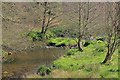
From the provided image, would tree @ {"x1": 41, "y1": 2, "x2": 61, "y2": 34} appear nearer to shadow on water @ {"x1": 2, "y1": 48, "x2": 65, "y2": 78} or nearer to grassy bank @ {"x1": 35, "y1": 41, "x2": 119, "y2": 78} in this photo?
shadow on water @ {"x1": 2, "y1": 48, "x2": 65, "y2": 78}

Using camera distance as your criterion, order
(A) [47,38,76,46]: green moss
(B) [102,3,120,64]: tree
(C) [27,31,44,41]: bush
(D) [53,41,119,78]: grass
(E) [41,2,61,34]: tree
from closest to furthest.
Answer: (D) [53,41,119,78]: grass → (B) [102,3,120,64]: tree → (A) [47,38,76,46]: green moss → (C) [27,31,44,41]: bush → (E) [41,2,61,34]: tree

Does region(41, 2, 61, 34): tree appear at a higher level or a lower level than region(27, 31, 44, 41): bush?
higher

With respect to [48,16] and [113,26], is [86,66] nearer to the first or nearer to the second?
[113,26]

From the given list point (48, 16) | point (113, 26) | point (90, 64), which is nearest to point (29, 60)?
point (90, 64)

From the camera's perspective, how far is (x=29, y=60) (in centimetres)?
3066

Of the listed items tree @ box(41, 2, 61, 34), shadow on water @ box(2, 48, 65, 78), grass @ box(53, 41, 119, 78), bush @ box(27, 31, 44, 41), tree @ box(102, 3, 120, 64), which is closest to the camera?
grass @ box(53, 41, 119, 78)

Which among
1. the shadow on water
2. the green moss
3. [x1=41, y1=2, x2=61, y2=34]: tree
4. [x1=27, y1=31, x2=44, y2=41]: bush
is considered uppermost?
[x1=41, y1=2, x2=61, y2=34]: tree

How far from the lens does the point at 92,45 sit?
34.4 m

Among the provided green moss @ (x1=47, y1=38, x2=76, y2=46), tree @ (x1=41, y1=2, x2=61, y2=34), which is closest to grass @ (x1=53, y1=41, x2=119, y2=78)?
green moss @ (x1=47, y1=38, x2=76, y2=46)

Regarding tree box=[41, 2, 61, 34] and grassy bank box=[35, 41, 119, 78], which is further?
tree box=[41, 2, 61, 34]

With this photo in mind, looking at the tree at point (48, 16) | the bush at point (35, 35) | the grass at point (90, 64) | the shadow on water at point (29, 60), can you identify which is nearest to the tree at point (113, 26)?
the grass at point (90, 64)

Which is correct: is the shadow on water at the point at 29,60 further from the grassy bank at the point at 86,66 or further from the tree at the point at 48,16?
the tree at the point at 48,16

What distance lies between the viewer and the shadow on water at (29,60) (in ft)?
87.3

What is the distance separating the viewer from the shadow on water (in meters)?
26.6
